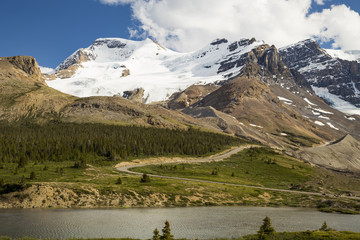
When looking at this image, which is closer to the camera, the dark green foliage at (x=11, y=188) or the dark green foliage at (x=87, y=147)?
the dark green foliage at (x=11, y=188)

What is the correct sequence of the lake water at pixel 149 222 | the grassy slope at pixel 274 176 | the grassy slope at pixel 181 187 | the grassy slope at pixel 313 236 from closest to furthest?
the grassy slope at pixel 313 236 → the lake water at pixel 149 222 → the grassy slope at pixel 181 187 → the grassy slope at pixel 274 176

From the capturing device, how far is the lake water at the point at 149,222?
45688 millimetres

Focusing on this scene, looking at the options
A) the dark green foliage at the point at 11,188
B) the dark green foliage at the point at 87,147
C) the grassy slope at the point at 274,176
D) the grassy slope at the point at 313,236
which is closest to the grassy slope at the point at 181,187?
the grassy slope at the point at 274,176

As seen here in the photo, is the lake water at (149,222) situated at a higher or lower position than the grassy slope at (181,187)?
lower

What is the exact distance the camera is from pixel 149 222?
53.4m

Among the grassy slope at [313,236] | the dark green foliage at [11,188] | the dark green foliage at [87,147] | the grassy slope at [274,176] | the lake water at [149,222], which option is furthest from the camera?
the dark green foliage at [87,147]

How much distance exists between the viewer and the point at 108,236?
43562 mm

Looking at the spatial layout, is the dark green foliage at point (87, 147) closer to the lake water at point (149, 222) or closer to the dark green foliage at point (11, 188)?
the dark green foliage at point (11, 188)

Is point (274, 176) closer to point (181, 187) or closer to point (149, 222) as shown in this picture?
point (181, 187)

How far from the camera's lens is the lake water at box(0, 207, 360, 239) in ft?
150

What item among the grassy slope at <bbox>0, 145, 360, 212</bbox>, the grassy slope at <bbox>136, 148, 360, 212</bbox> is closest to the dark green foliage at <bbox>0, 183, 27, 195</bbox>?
the grassy slope at <bbox>0, 145, 360, 212</bbox>

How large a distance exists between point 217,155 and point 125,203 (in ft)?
324

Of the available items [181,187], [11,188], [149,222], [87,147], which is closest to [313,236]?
[149,222]

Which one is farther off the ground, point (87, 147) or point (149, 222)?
point (87, 147)
